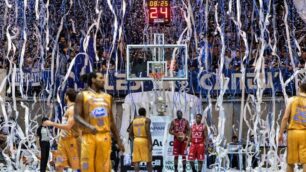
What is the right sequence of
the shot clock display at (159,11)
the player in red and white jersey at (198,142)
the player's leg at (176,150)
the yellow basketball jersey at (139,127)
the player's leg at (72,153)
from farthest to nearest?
the shot clock display at (159,11) → the player's leg at (176,150) → the player in red and white jersey at (198,142) → the yellow basketball jersey at (139,127) → the player's leg at (72,153)

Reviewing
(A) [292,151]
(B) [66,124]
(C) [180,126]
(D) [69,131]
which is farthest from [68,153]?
(C) [180,126]

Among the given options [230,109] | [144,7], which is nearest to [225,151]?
[230,109]

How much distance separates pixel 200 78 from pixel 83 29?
4.93 m

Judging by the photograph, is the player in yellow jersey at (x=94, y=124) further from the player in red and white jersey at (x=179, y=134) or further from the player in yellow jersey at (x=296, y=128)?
the player in red and white jersey at (x=179, y=134)

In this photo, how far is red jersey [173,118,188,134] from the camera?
18641 millimetres

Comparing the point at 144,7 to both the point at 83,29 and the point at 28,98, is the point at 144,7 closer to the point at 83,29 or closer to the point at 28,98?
the point at 83,29

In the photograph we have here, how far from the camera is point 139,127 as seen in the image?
17.0 m

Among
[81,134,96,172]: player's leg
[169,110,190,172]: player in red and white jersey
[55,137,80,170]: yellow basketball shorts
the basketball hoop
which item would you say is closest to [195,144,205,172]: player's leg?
[169,110,190,172]: player in red and white jersey

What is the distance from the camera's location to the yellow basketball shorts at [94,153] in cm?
1098

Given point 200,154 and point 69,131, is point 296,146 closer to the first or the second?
point 69,131

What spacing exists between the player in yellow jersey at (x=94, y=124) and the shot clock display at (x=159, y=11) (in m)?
9.84

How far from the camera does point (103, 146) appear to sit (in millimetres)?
Result: 11023

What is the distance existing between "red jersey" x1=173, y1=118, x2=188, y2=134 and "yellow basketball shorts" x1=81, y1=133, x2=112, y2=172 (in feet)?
25.1

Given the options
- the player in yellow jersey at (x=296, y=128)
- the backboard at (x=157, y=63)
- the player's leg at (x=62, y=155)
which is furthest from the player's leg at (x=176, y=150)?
the player in yellow jersey at (x=296, y=128)
